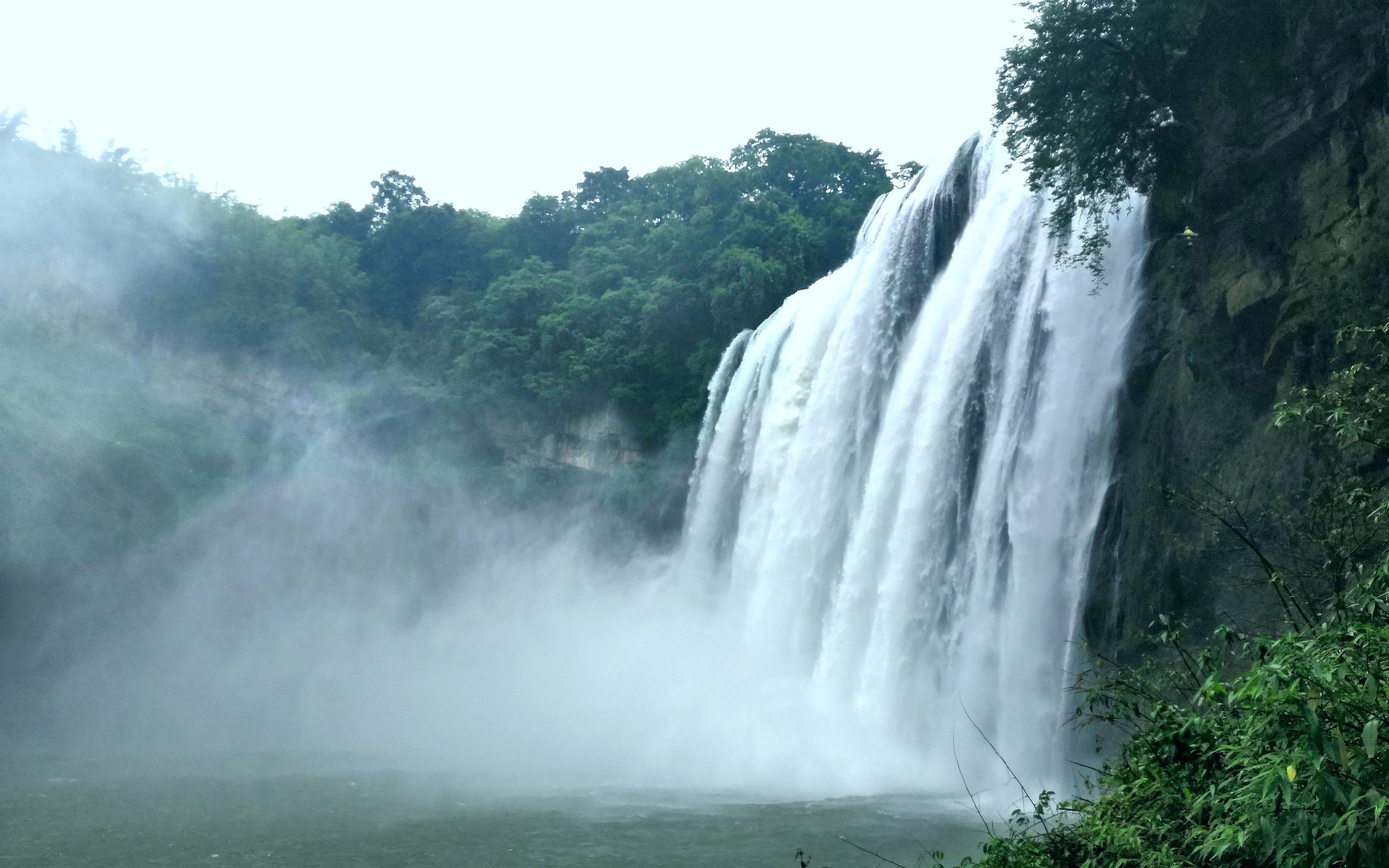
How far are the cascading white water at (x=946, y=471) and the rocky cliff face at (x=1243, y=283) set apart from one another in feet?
2.25

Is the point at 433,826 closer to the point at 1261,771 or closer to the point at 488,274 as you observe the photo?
the point at 1261,771

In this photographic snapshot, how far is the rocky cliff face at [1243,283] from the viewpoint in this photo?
37.3ft

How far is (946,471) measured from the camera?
1648 centimetres

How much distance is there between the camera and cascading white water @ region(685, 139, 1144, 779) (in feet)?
47.0

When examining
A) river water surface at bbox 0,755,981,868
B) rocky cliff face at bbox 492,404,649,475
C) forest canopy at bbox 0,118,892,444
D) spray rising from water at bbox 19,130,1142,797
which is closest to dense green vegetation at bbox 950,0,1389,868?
spray rising from water at bbox 19,130,1142,797

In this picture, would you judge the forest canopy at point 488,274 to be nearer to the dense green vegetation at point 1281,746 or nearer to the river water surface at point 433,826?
the river water surface at point 433,826

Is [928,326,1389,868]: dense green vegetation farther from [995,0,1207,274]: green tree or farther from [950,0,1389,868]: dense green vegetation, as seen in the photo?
[995,0,1207,274]: green tree

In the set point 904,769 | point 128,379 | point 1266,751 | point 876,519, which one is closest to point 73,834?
point 904,769

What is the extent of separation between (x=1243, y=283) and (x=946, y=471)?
5.00 meters

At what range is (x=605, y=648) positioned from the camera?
26.2 m

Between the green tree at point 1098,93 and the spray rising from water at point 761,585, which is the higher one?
the green tree at point 1098,93

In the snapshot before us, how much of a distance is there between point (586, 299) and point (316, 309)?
8638 millimetres

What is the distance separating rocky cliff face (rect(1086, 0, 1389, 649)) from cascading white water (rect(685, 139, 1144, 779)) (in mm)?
685

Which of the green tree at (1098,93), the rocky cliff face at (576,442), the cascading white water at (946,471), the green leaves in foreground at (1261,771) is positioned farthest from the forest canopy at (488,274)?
the green leaves in foreground at (1261,771)
